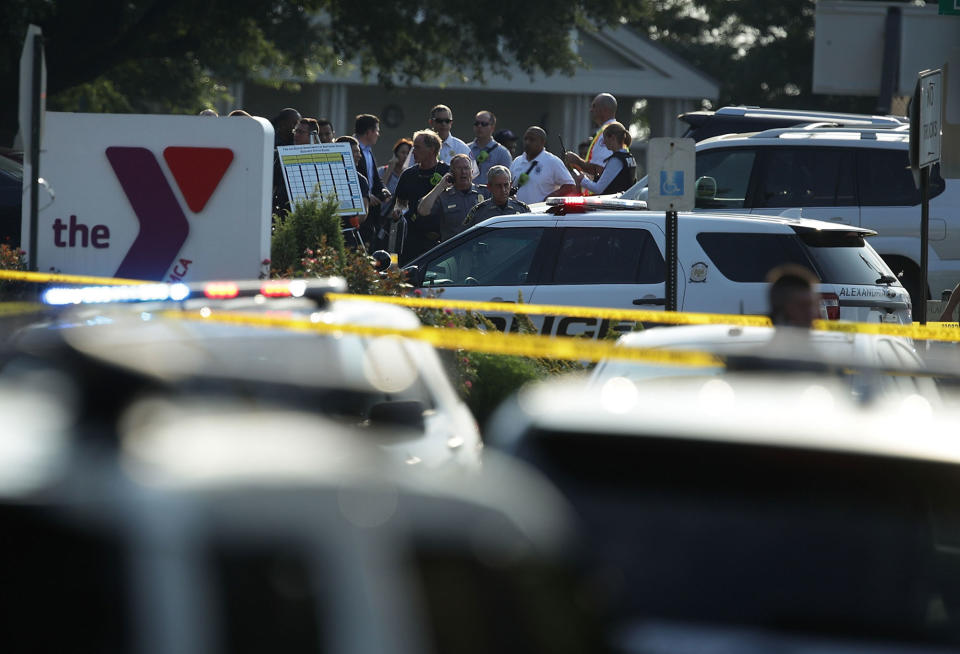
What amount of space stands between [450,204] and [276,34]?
51.9 feet

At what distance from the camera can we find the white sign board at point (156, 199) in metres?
9.22

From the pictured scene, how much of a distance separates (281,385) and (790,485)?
120 cm

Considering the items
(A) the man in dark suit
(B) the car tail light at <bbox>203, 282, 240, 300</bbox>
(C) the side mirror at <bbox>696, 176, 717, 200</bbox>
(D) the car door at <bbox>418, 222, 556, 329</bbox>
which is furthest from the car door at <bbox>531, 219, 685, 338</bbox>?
(B) the car tail light at <bbox>203, 282, 240, 300</bbox>

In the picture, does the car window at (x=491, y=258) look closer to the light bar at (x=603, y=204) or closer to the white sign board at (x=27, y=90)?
the light bar at (x=603, y=204)

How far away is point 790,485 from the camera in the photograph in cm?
319

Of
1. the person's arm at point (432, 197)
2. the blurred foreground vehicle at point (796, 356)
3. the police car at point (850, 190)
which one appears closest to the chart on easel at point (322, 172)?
the person's arm at point (432, 197)

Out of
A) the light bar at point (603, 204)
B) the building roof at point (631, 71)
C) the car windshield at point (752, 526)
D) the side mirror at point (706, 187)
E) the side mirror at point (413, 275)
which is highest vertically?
the building roof at point (631, 71)

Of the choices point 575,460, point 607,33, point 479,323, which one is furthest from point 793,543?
point 607,33

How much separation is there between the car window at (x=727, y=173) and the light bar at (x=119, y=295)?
9966 mm

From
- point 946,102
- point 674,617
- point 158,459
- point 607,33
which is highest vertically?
point 607,33

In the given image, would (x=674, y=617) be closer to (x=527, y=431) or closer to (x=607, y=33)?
(x=527, y=431)

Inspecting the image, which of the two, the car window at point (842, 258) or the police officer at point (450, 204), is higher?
the police officer at point (450, 204)

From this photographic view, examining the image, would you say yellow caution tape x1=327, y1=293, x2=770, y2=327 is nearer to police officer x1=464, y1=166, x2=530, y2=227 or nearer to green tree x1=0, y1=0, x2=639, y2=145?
police officer x1=464, y1=166, x2=530, y2=227

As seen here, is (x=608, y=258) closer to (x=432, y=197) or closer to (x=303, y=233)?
(x=303, y=233)
